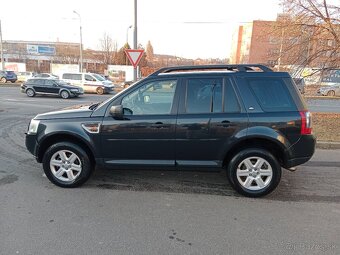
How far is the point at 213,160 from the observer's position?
3.82m

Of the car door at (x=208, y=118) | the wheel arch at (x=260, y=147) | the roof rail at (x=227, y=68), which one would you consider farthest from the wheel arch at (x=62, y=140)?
the wheel arch at (x=260, y=147)

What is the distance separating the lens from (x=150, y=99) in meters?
3.86

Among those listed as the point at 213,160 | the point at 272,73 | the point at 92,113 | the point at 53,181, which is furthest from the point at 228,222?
the point at 53,181

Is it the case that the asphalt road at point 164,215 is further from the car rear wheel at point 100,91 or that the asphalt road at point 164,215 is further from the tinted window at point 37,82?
the car rear wheel at point 100,91

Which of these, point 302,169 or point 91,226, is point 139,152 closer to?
point 91,226

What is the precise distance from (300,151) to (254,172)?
70 cm

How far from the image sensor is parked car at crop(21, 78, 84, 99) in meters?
18.5

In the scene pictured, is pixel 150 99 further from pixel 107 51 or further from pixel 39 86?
pixel 107 51

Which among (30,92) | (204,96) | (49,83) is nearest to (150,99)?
(204,96)

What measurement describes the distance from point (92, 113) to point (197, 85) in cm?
161

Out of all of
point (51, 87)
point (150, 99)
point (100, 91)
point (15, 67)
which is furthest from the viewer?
point (15, 67)

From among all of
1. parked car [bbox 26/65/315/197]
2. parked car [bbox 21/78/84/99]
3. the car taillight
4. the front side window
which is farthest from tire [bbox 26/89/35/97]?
the car taillight

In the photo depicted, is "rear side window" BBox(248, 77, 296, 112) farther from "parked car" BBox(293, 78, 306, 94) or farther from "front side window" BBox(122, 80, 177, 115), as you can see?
"parked car" BBox(293, 78, 306, 94)

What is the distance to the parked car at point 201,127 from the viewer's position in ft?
12.0
